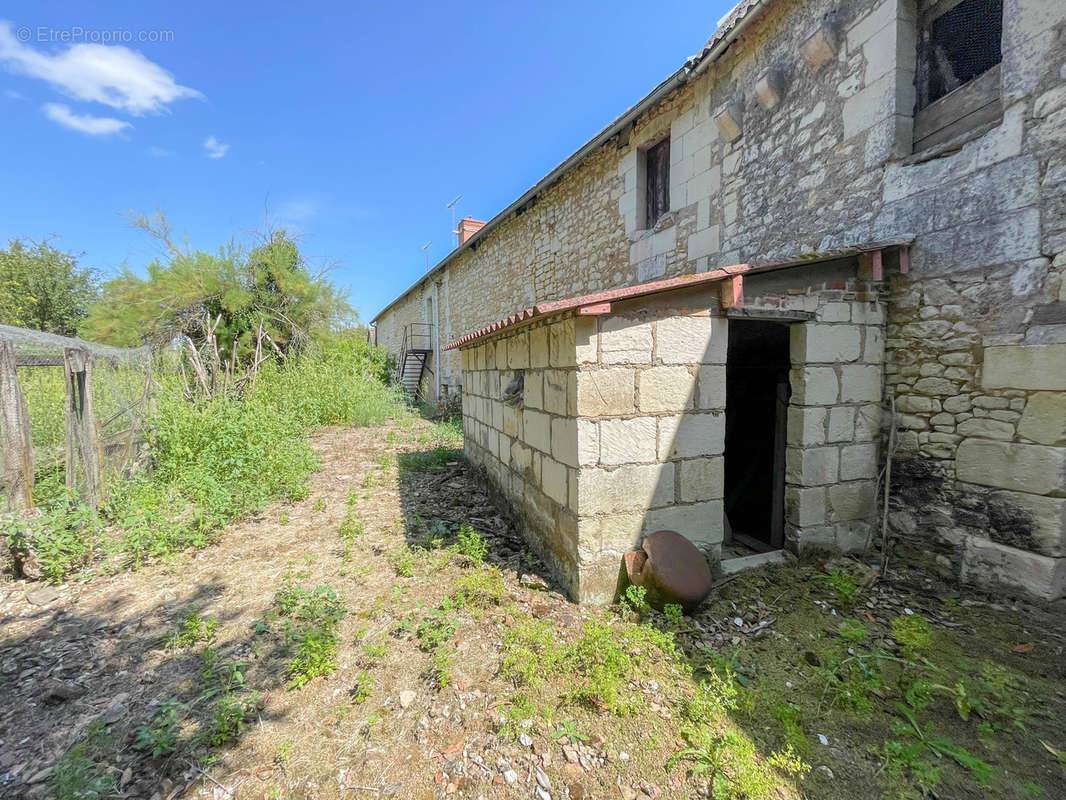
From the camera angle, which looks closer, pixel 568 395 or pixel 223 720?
pixel 223 720

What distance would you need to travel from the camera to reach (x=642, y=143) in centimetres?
684

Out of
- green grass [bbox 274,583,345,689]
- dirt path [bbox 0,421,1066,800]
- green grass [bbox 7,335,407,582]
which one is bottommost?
dirt path [bbox 0,421,1066,800]

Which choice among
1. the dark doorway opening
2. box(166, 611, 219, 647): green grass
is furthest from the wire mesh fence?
the dark doorway opening

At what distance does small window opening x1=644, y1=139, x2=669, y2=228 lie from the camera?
6.72 m

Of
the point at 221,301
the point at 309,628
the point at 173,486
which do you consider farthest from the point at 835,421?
the point at 221,301

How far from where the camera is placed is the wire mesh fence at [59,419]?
3.70 m

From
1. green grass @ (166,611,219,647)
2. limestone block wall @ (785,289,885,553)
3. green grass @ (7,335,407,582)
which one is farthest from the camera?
green grass @ (7,335,407,582)

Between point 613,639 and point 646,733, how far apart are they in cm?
67

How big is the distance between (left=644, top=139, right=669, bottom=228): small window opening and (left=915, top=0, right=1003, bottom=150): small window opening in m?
3.16

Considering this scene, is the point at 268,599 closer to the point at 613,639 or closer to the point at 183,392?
the point at 613,639

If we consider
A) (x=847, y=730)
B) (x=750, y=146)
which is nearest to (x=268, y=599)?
(x=847, y=730)

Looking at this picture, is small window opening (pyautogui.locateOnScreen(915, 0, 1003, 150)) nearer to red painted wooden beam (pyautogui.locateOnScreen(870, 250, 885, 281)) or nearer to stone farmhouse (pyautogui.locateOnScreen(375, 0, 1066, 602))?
stone farmhouse (pyautogui.locateOnScreen(375, 0, 1066, 602))

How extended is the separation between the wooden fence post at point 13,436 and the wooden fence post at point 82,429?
1.34 feet

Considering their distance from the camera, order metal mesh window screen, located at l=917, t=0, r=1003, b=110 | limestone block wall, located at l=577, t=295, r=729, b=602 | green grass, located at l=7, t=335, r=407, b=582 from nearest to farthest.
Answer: limestone block wall, located at l=577, t=295, r=729, b=602 < metal mesh window screen, located at l=917, t=0, r=1003, b=110 < green grass, located at l=7, t=335, r=407, b=582
